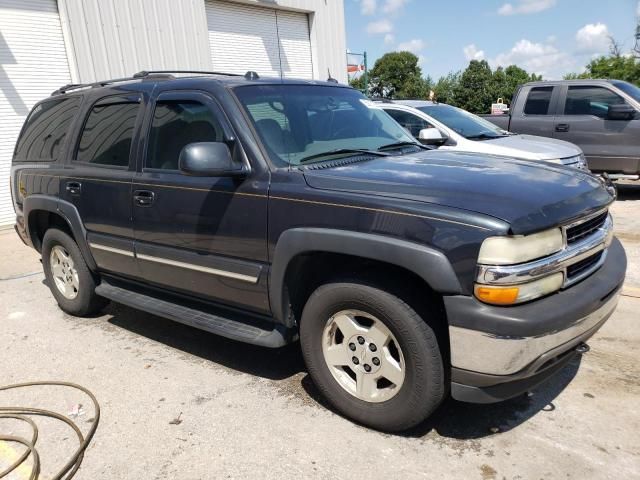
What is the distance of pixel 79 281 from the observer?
4.62 metres

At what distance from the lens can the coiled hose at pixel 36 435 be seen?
2693 mm

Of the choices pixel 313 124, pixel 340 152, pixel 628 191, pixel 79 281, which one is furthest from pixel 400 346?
pixel 628 191

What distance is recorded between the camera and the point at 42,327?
4691mm

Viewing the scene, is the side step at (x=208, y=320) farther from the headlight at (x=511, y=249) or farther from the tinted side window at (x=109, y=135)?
the headlight at (x=511, y=249)

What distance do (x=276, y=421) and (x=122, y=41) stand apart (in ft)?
31.3

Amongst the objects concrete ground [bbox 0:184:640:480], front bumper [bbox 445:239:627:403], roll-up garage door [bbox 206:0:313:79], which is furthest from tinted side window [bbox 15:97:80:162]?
roll-up garage door [bbox 206:0:313:79]

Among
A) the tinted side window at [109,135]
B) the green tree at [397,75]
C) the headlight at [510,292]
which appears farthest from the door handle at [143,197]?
the green tree at [397,75]

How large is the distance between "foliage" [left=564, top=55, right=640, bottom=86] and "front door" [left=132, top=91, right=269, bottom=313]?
1406 inches

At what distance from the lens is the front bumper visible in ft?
7.56

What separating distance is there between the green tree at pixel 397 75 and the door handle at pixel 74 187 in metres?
52.3

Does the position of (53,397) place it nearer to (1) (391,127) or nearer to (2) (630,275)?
(1) (391,127)

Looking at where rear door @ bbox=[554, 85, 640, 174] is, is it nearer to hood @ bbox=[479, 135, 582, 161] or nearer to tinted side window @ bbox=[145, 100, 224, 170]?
hood @ bbox=[479, 135, 582, 161]

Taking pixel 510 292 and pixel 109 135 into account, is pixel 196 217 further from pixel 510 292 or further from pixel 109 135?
pixel 510 292

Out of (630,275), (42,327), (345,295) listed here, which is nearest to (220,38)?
(42,327)
